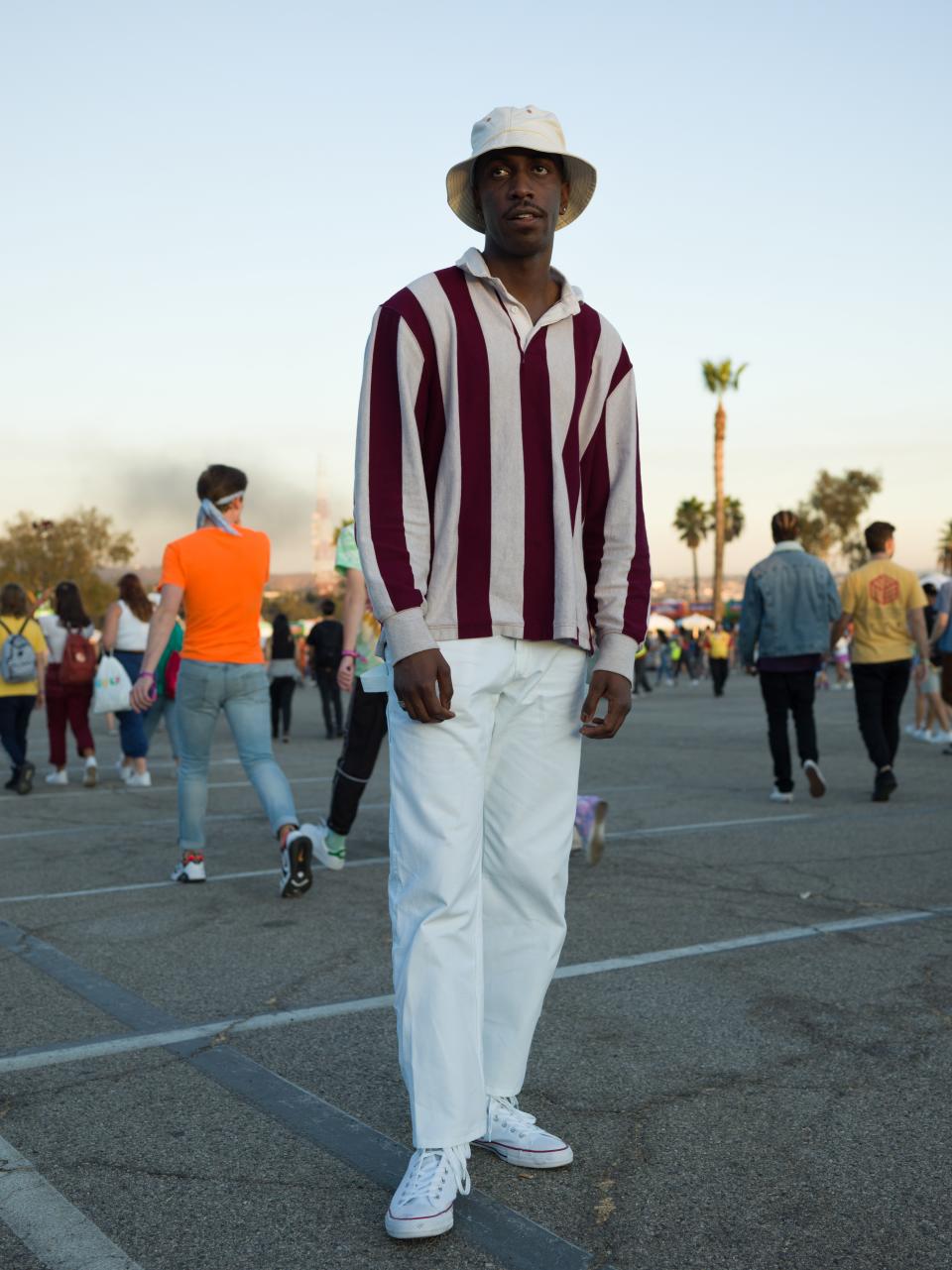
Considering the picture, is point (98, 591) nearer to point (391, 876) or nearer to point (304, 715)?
point (304, 715)

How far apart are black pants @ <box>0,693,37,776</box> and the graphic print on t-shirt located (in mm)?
6903

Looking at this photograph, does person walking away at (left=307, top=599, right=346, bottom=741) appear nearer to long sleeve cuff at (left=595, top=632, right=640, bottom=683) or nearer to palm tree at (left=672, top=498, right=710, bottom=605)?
long sleeve cuff at (left=595, top=632, right=640, bottom=683)

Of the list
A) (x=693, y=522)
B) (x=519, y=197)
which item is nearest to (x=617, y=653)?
(x=519, y=197)

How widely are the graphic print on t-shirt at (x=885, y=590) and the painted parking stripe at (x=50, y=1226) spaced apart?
8177 millimetres

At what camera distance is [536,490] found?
2.88m

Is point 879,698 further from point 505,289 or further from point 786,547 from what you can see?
point 505,289

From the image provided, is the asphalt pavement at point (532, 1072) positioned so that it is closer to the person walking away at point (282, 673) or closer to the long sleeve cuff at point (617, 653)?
the long sleeve cuff at point (617, 653)

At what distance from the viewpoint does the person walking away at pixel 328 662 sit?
17.6m

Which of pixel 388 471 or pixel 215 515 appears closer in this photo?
pixel 388 471

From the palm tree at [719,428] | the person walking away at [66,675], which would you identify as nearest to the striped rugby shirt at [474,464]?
the person walking away at [66,675]

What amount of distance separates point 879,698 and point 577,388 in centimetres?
768

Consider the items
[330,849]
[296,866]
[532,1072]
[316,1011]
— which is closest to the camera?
[532,1072]

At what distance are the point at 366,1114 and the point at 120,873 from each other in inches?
154

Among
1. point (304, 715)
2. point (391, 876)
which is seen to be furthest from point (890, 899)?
point (304, 715)
